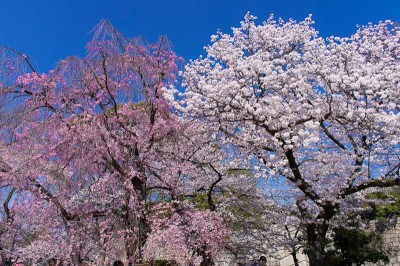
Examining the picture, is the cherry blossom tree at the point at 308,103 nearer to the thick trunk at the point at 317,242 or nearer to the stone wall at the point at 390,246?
the thick trunk at the point at 317,242

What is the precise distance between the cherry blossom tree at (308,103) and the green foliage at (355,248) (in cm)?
372

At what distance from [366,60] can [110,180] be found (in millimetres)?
5923

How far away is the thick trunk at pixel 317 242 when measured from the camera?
895 cm

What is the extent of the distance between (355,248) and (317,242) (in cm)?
470

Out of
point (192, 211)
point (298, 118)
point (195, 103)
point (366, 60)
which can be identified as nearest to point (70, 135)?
point (195, 103)

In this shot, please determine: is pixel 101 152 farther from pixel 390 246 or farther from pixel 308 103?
pixel 390 246

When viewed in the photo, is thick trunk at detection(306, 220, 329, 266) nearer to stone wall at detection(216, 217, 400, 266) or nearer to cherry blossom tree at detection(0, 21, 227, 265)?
cherry blossom tree at detection(0, 21, 227, 265)

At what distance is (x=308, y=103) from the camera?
25.3ft

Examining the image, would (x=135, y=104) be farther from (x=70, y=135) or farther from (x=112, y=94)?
(x=70, y=135)

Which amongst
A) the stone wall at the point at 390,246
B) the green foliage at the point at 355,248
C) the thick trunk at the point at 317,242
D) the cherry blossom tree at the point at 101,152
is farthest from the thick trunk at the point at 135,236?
the stone wall at the point at 390,246

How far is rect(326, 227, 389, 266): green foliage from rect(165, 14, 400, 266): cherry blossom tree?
3.72 meters

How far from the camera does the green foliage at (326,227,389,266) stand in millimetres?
12961

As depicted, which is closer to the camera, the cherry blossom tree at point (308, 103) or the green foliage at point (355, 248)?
the cherry blossom tree at point (308, 103)

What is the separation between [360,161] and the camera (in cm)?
806
